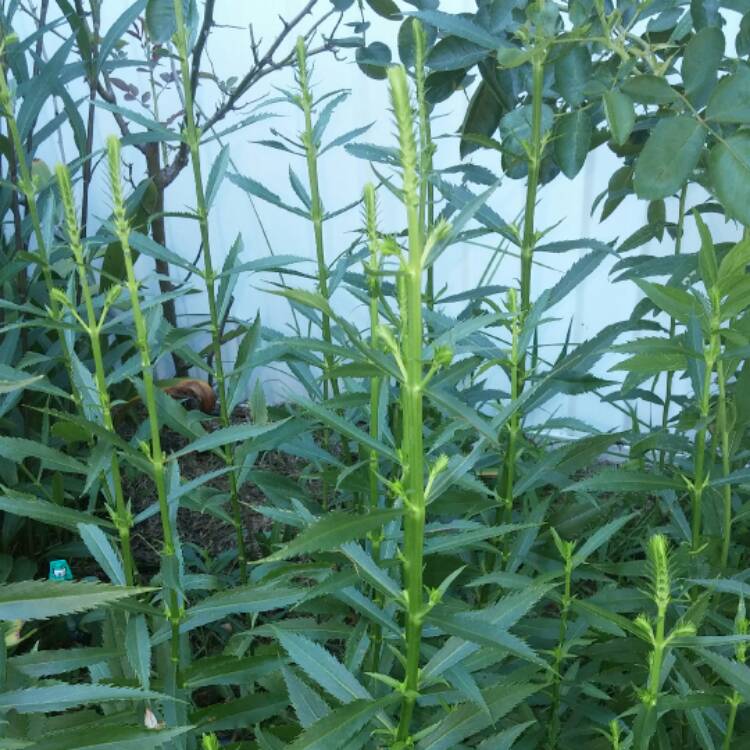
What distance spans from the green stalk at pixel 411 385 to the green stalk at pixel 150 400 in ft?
0.86

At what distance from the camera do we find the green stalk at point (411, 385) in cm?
51

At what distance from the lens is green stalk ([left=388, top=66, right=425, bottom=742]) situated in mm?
506

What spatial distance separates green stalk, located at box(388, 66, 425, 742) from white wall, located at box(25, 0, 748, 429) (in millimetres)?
1500

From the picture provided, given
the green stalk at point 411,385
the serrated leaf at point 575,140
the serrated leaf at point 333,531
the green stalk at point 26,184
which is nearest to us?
the green stalk at point 411,385

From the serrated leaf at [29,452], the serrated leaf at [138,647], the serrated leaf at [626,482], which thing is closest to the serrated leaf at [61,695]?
the serrated leaf at [138,647]

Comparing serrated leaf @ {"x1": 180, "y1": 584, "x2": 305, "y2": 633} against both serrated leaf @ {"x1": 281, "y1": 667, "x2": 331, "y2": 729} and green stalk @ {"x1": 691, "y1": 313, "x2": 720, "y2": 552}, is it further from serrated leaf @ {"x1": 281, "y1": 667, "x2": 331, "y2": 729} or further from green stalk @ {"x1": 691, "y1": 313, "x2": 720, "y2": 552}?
green stalk @ {"x1": 691, "y1": 313, "x2": 720, "y2": 552}

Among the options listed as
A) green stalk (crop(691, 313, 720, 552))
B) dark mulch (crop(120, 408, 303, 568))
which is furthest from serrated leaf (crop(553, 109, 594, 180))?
dark mulch (crop(120, 408, 303, 568))

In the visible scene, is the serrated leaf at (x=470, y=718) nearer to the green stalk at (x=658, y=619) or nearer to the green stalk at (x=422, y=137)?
the green stalk at (x=658, y=619)

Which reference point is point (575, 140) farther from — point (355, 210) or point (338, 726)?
point (355, 210)

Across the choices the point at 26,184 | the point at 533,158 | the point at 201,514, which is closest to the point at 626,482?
the point at 533,158

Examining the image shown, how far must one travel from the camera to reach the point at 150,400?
2.98 feet

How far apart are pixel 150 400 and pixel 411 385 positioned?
1.25 feet

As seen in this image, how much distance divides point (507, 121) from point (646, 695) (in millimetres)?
721

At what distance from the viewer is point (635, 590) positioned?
3.45 feet
